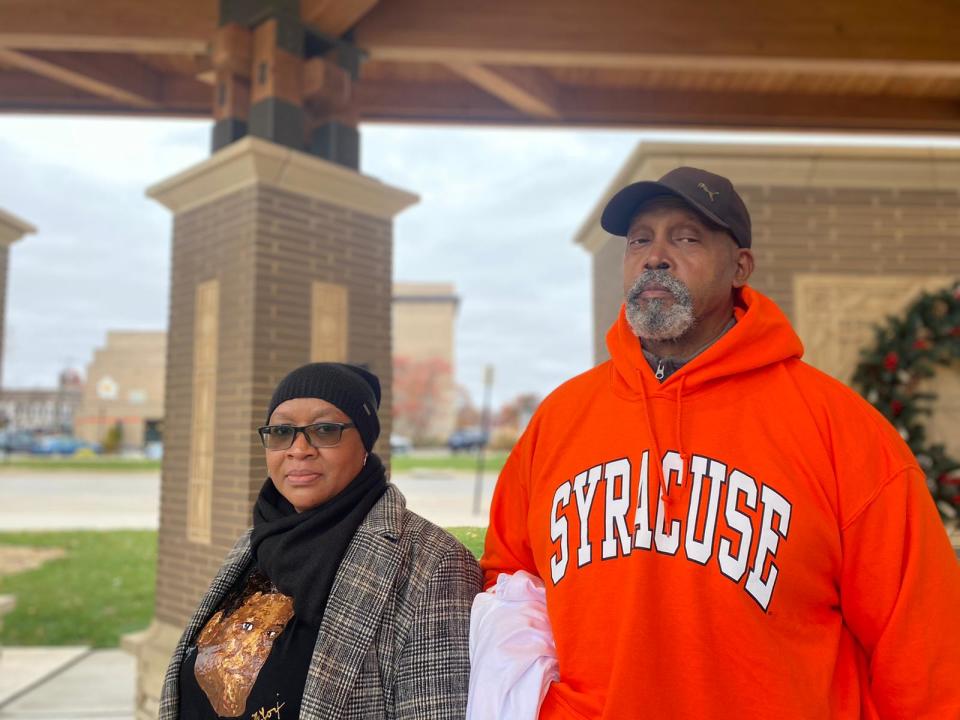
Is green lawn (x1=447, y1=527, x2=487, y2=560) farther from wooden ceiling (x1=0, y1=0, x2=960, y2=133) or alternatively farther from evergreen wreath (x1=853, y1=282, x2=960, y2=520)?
evergreen wreath (x1=853, y1=282, x2=960, y2=520)

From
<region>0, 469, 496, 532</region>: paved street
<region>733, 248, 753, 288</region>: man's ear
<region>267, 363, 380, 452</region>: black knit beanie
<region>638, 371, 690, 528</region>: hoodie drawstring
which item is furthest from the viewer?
<region>0, 469, 496, 532</region>: paved street

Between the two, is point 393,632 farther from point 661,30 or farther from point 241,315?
point 661,30

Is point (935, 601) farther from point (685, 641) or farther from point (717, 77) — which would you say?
point (717, 77)

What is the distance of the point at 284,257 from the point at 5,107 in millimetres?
3309

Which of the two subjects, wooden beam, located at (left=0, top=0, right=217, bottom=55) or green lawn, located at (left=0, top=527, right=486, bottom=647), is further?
green lawn, located at (left=0, top=527, right=486, bottom=647)

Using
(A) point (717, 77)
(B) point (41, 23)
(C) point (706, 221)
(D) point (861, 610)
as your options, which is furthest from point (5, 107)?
(D) point (861, 610)

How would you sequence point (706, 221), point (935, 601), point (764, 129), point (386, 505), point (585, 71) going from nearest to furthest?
point (935, 601) → point (706, 221) → point (386, 505) → point (585, 71) → point (764, 129)

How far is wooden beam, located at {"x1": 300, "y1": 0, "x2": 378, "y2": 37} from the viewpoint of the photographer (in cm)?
416

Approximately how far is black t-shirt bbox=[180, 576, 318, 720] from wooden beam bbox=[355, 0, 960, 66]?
380cm

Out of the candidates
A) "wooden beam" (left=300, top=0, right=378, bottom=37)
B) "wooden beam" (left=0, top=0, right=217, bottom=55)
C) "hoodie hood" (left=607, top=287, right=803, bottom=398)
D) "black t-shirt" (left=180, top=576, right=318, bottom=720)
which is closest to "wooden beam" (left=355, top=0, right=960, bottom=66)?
"wooden beam" (left=300, top=0, right=378, bottom=37)

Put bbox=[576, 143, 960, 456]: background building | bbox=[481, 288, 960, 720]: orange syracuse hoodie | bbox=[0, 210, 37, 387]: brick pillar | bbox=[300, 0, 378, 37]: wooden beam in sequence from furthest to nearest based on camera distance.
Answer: bbox=[0, 210, 37, 387]: brick pillar, bbox=[576, 143, 960, 456]: background building, bbox=[300, 0, 378, 37]: wooden beam, bbox=[481, 288, 960, 720]: orange syracuse hoodie

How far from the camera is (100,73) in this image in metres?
5.23

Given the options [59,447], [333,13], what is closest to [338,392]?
[333,13]

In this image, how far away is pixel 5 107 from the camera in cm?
573
